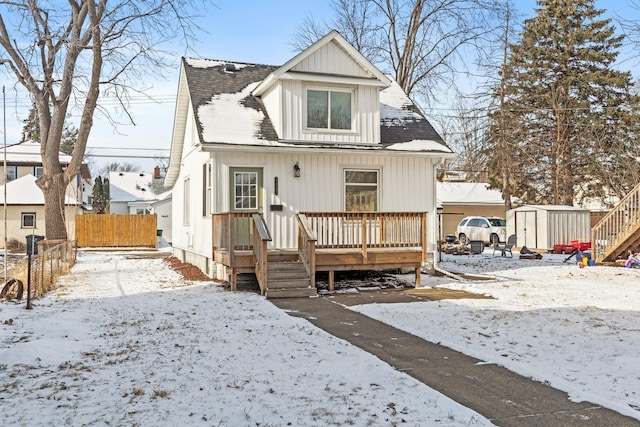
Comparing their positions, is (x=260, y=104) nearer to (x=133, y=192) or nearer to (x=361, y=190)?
(x=361, y=190)

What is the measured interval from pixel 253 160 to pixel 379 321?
20.9 feet

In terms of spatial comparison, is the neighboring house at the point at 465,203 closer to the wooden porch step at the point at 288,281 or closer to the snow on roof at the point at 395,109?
the snow on roof at the point at 395,109

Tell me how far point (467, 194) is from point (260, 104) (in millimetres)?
26113

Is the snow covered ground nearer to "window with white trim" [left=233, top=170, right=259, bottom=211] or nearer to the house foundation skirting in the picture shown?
the house foundation skirting

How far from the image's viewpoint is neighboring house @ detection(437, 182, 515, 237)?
3788cm

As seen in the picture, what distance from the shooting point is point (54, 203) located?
20594 mm

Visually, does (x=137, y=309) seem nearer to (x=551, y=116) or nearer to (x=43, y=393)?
(x=43, y=393)

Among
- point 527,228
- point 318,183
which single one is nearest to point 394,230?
point 318,183

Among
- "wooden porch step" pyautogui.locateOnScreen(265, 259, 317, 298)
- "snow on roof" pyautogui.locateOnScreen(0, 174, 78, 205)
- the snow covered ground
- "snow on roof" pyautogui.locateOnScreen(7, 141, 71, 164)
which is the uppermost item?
"snow on roof" pyautogui.locateOnScreen(7, 141, 71, 164)

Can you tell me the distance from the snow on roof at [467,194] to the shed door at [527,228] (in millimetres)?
9513

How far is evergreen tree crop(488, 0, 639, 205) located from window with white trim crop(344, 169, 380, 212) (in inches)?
863

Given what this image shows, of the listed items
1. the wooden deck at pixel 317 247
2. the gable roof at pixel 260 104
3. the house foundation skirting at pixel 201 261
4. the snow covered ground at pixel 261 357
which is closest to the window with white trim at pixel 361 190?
the gable roof at pixel 260 104

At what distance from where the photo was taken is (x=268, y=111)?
601 inches

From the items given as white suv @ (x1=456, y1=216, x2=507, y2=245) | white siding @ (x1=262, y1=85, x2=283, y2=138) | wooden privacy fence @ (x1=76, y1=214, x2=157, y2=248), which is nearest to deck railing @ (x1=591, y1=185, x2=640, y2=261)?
white siding @ (x1=262, y1=85, x2=283, y2=138)
